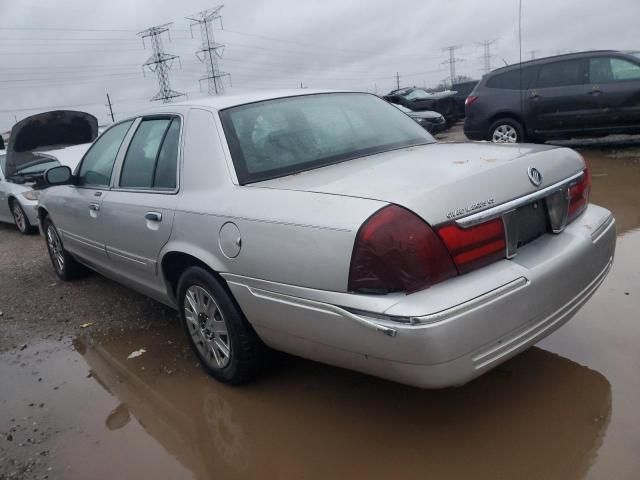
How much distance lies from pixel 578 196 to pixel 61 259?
4.68 meters

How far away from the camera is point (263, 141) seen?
2943mm

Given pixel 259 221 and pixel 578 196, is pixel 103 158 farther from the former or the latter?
pixel 578 196

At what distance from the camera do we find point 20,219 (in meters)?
8.62

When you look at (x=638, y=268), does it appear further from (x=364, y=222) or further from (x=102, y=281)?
(x=102, y=281)

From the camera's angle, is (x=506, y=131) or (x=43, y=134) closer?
(x=43, y=134)

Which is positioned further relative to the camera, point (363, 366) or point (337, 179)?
point (337, 179)

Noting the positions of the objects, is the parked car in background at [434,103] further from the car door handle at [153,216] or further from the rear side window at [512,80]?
the car door handle at [153,216]

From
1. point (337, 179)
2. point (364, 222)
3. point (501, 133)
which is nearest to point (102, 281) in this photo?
point (337, 179)

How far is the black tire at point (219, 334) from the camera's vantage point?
9.05 feet

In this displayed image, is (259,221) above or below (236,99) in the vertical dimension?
below

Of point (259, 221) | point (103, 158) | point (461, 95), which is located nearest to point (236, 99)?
point (259, 221)

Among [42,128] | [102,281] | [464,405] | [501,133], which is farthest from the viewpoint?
[501,133]

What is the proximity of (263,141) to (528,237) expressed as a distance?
4.70 feet

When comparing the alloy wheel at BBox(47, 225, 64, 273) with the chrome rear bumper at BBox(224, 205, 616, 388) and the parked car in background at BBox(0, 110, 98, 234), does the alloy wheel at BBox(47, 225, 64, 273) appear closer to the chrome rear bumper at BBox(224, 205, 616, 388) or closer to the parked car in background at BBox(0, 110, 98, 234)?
the parked car in background at BBox(0, 110, 98, 234)
